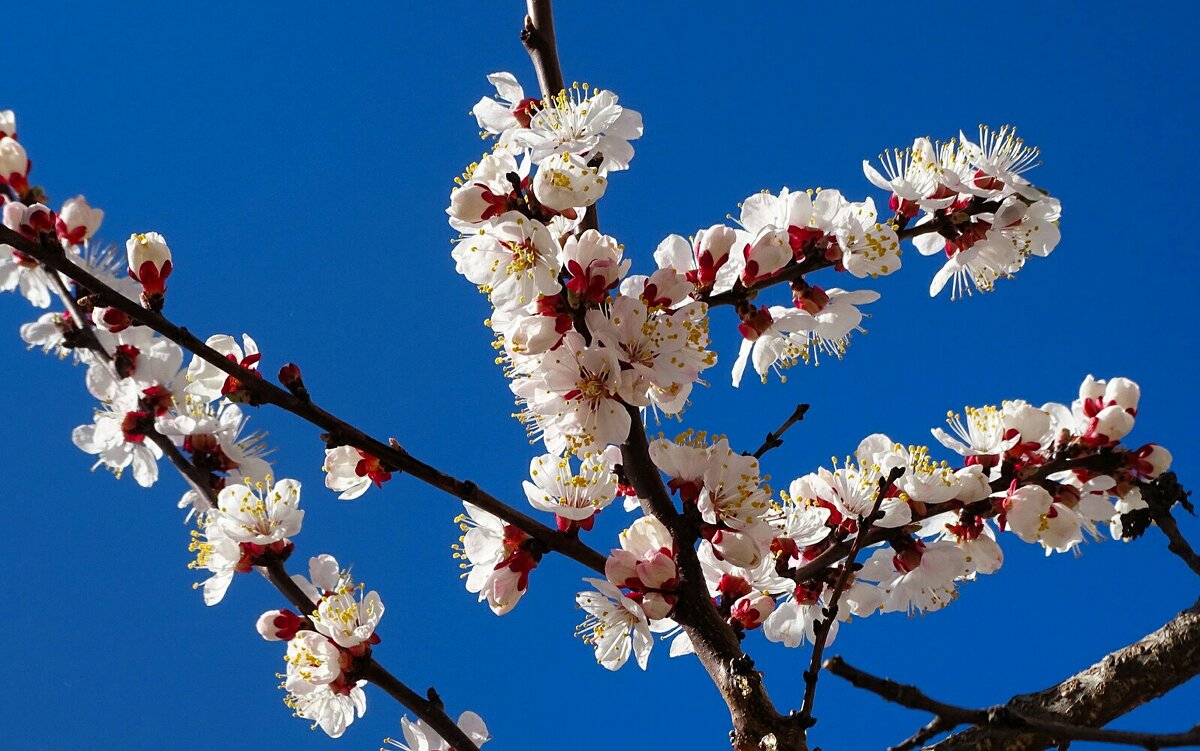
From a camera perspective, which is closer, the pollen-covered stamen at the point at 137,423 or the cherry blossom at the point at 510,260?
the cherry blossom at the point at 510,260

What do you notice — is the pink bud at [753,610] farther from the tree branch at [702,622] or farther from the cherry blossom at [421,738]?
the cherry blossom at [421,738]

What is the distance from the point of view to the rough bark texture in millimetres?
1214

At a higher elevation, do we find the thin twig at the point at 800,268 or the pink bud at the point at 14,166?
the pink bud at the point at 14,166

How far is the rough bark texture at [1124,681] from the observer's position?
3.98 feet

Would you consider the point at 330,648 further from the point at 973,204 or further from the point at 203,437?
the point at 973,204

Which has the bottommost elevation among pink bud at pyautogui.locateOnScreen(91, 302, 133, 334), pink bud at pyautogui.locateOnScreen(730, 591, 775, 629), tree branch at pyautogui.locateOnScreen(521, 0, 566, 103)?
pink bud at pyautogui.locateOnScreen(730, 591, 775, 629)

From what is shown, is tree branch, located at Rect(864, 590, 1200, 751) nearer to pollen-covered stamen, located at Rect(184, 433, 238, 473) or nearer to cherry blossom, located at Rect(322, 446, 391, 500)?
cherry blossom, located at Rect(322, 446, 391, 500)

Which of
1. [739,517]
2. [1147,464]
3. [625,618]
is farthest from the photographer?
[1147,464]

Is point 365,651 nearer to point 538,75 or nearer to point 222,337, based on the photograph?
point 222,337

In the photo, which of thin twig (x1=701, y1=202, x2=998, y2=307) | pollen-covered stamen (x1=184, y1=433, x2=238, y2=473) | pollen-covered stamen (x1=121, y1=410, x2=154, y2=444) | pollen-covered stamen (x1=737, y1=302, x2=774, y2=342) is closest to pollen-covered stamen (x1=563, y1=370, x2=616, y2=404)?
thin twig (x1=701, y1=202, x2=998, y2=307)

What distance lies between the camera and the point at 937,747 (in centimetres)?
118

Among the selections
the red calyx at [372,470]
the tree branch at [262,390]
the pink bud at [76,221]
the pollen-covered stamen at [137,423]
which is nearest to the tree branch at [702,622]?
the tree branch at [262,390]

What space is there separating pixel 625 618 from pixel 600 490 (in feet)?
0.64

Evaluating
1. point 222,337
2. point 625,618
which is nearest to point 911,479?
point 625,618
